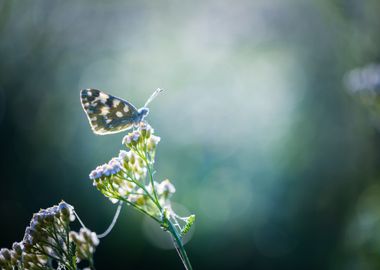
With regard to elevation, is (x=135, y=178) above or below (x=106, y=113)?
below

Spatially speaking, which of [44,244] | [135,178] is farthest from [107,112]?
[44,244]

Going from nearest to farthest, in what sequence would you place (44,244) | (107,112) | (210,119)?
(44,244)
(107,112)
(210,119)

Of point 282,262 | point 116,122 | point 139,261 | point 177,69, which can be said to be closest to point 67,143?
point 139,261

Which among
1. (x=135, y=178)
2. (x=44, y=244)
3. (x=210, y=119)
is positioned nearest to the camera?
(x=44, y=244)

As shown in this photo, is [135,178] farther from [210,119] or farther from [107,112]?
[210,119]

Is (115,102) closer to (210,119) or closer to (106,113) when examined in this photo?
(106,113)

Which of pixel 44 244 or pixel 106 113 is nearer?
pixel 44 244

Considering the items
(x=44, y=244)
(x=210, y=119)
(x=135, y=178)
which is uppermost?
(x=210, y=119)

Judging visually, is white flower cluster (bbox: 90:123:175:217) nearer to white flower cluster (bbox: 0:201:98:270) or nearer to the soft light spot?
white flower cluster (bbox: 0:201:98:270)
